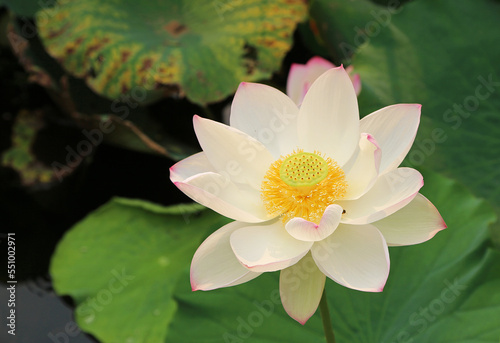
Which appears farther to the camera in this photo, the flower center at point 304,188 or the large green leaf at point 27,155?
the large green leaf at point 27,155

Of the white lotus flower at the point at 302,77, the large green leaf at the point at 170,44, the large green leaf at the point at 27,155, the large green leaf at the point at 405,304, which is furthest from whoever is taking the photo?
the large green leaf at the point at 27,155

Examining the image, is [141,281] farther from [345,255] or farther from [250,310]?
[345,255]

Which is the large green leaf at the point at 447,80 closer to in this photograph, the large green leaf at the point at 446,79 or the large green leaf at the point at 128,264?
the large green leaf at the point at 446,79

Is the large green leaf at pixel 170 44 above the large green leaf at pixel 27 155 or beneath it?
above

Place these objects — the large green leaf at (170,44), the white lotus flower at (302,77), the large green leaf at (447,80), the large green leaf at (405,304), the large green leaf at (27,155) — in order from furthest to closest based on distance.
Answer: the large green leaf at (27,155) < the large green leaf at (170,44) < the large green leaf at (447,80) < the white lotus flower at (302,77) < the large green leaf at (405,304)

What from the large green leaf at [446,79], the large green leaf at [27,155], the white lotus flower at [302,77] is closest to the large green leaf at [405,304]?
the large green leaf at [446,79]

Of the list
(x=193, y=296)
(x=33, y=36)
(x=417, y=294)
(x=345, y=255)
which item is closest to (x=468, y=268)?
(x=417, y=294)

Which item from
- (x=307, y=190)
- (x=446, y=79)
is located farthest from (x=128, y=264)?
(x=446, y=79)
